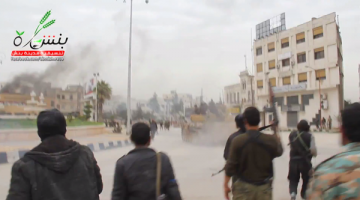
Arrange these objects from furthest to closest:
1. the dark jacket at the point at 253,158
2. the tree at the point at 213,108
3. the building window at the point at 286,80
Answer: the building window at the point at 286,80
the tree at the point at 213,108
the dark jacket at the point at 253,158

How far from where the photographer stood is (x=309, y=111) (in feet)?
117

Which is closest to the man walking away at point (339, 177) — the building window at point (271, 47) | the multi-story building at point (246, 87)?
the building window at point (271, 47)

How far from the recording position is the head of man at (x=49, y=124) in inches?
76.2

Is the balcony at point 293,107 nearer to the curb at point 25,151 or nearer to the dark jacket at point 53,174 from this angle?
the curb at point 25,151

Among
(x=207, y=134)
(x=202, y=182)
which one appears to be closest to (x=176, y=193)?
(x=202, y=182)

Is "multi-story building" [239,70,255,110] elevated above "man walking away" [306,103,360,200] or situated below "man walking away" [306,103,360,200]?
above

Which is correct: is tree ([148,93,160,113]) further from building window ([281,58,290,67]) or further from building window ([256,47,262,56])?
building window ([281,58,290,67])

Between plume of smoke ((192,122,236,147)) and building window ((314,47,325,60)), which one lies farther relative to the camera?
building window ((314,47,325,60))

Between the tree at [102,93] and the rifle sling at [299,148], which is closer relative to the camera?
the rifle sling at [299,148]

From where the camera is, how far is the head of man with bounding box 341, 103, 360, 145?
4.97 ft

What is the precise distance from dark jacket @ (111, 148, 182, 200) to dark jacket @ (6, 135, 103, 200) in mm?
239

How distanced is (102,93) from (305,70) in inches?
1014

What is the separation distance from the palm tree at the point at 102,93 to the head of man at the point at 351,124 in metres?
38.8

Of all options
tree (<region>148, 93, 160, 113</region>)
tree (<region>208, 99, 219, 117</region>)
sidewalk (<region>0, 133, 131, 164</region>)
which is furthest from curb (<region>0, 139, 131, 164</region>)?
tree (<region>148, 93, 160, 113</region>)
